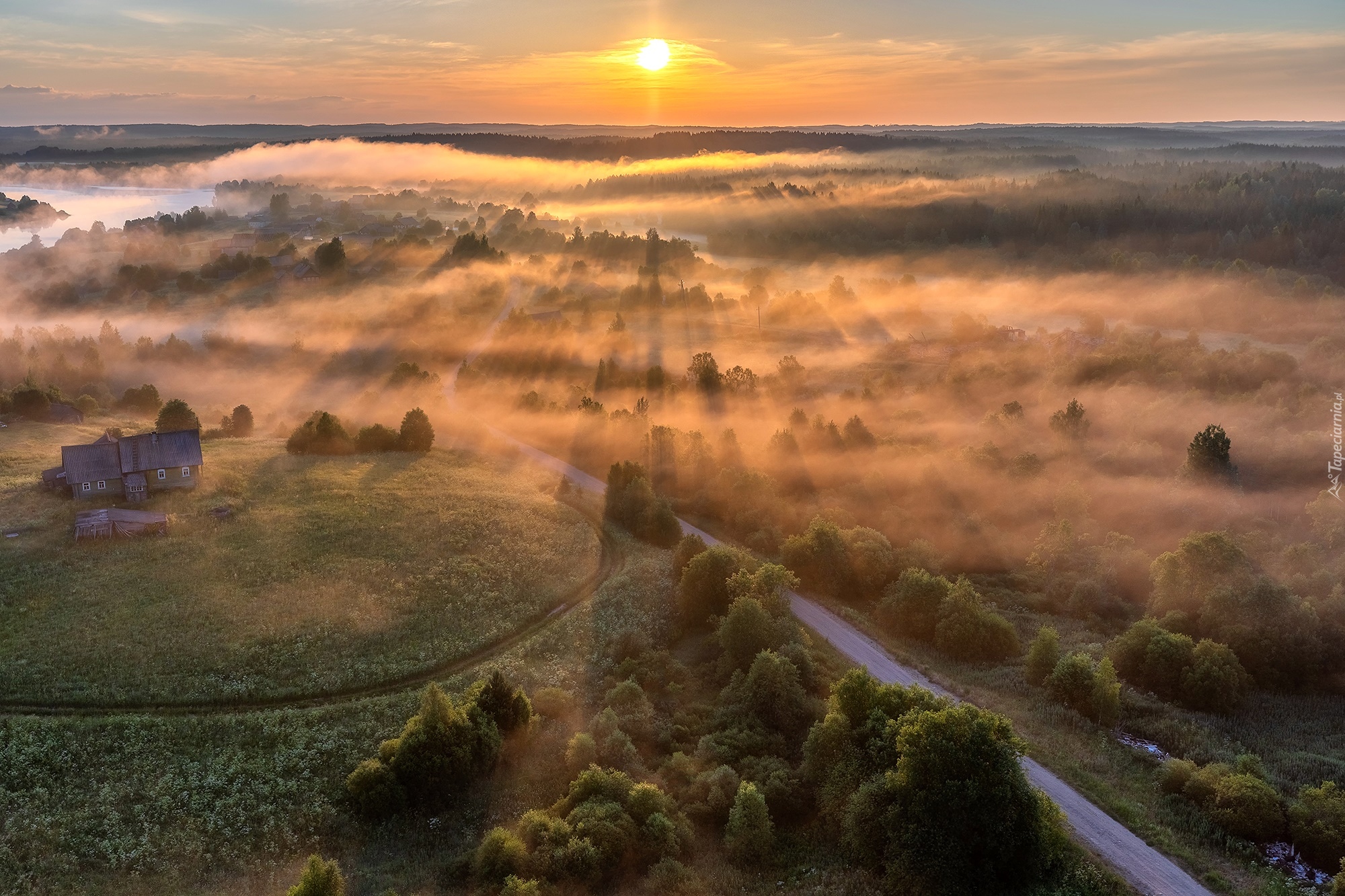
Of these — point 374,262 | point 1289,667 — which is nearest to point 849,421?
point 1289,667

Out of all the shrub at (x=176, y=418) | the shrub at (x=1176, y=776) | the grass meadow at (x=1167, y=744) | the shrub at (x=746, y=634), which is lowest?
the grass meadow at (x=1167, y=744)

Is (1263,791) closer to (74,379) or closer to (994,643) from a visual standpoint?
(994,643)

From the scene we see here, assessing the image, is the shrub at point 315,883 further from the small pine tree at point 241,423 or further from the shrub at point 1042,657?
the small pine tree at point 241,423

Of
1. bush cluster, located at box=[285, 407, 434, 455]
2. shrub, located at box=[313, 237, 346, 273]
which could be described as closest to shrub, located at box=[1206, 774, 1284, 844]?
bush cluster, located at box=[285, 407, 434, 455]

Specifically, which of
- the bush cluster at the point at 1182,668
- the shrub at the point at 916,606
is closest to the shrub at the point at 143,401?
the shrub at the point at 916,606

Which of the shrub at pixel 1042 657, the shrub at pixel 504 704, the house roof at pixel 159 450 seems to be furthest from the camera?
the house roof at pixel 159 450

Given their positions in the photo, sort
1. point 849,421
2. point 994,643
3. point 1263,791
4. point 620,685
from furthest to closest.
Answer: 1. point 849,421
2. point 994,643
3. point 620,685
4. point 1263,791

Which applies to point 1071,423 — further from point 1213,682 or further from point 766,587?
point 766,587
